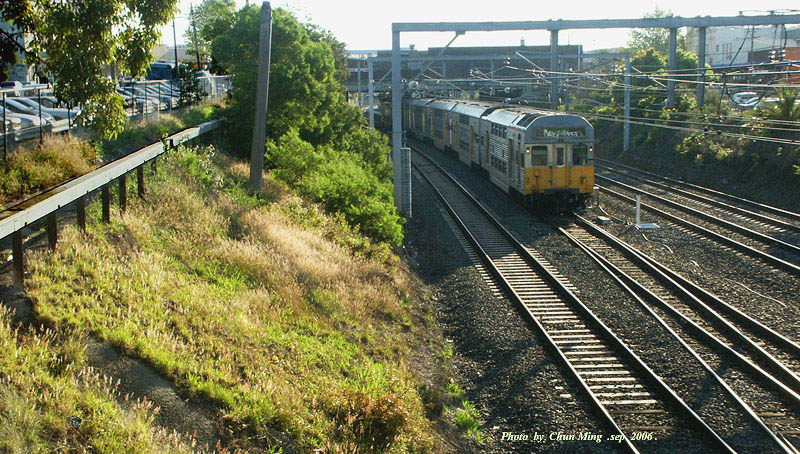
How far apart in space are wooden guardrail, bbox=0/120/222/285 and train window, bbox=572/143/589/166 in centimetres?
1463

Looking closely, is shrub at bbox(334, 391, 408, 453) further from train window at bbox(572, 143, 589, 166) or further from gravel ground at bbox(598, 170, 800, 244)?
train window at bbox(572, 143, 589, 166)

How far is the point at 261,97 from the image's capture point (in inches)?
715

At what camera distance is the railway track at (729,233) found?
18406 mm

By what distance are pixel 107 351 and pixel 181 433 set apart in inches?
54.0

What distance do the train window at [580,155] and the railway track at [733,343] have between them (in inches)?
243

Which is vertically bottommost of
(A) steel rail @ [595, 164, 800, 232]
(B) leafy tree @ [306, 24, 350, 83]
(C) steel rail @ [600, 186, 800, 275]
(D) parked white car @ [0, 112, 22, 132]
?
(C) steel rail @ [600, 186, 800, 275]

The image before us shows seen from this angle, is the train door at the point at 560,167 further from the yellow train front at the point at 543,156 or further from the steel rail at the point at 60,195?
the steel rail at the point at 60,195

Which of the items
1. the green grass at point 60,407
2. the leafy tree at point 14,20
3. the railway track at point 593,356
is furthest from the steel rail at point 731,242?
the leafy tree at point 14,20

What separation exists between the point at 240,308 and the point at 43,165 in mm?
5779

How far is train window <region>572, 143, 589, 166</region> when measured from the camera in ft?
80.5

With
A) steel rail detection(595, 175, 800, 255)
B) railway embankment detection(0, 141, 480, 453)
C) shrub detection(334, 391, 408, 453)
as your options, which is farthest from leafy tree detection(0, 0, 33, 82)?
steel rail detection(595, 175, 800, 255)

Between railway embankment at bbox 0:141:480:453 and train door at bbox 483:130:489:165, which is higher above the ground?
train door at bbox 483:130:489:165

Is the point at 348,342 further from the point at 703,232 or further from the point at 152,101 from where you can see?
the point at 152,101

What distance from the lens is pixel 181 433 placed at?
7.19m
